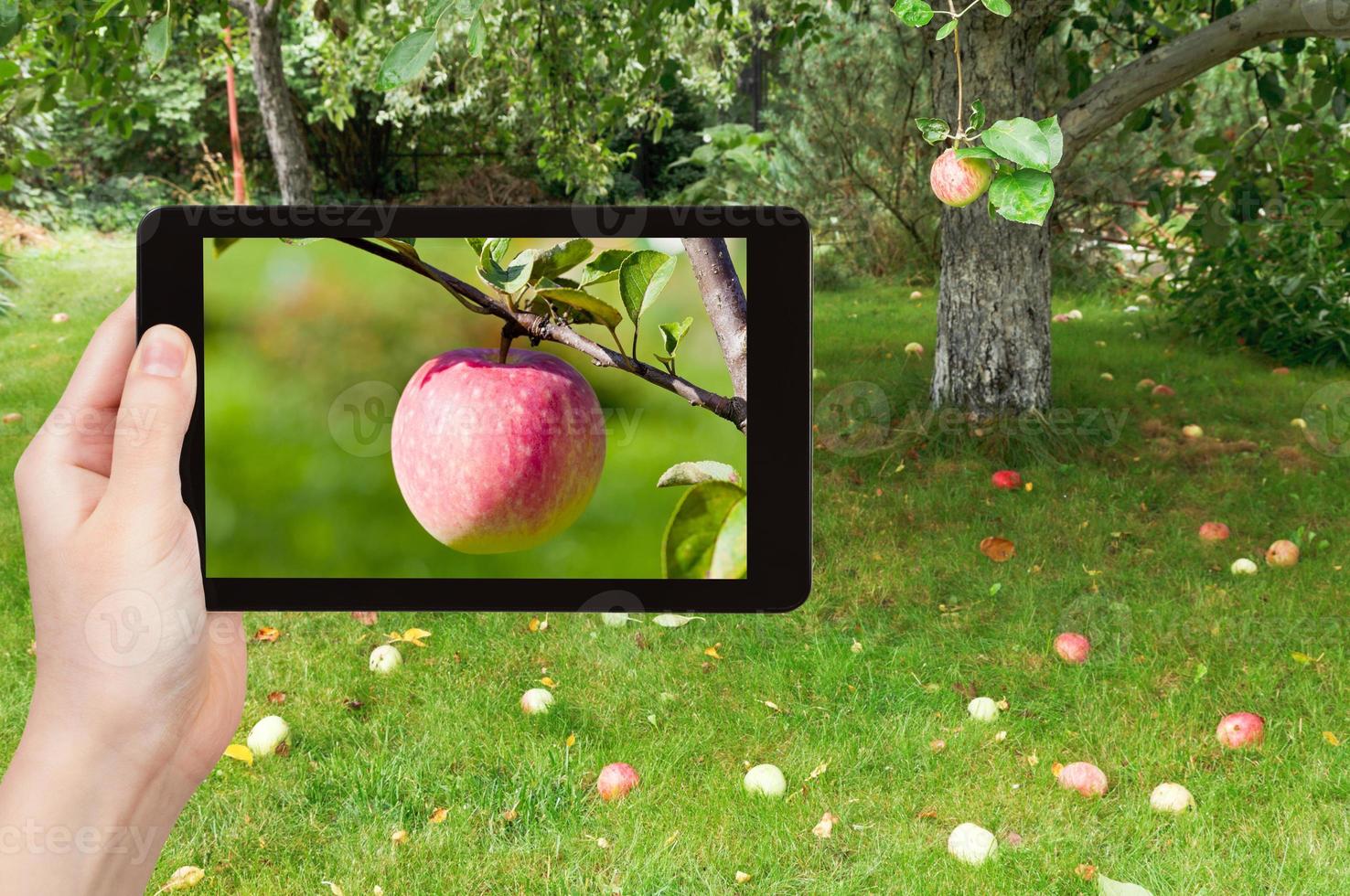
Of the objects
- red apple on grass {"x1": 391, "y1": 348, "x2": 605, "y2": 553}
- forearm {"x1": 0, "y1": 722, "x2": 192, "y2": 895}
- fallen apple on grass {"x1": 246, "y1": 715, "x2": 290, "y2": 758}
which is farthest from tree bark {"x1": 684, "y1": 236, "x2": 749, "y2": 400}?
fallen apple on grass {"x1": 246, "y1": 715, "x2": 290, "y2": 758}

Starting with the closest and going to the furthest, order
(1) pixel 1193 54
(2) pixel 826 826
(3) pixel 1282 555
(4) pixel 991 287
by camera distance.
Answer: (2) pixel 826 826, (1) pixel 1193 54, (3) pixel 1282 555, (4) pixel 991 287

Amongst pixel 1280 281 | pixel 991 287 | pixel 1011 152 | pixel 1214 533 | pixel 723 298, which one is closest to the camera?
pixel 1011 152

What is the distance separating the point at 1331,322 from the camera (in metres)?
4.74

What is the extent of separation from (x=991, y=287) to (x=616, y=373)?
2.63 m

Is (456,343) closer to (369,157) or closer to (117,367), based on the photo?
(117,367)

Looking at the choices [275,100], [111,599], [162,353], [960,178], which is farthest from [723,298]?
[275,100]

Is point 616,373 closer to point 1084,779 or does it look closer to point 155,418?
point 155,418

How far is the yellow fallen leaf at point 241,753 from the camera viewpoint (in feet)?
6.54

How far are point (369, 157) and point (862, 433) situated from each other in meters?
11.0

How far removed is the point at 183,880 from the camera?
1.68 m

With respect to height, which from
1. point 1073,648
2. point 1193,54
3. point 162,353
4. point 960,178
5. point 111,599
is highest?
point 1193,54

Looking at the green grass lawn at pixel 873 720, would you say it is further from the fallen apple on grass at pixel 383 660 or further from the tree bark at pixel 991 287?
the tree bark at pixel 991 287

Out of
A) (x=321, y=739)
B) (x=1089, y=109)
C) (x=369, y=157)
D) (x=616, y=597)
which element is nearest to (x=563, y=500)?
(x=616, y=597)

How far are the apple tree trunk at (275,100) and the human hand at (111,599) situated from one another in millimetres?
3922
